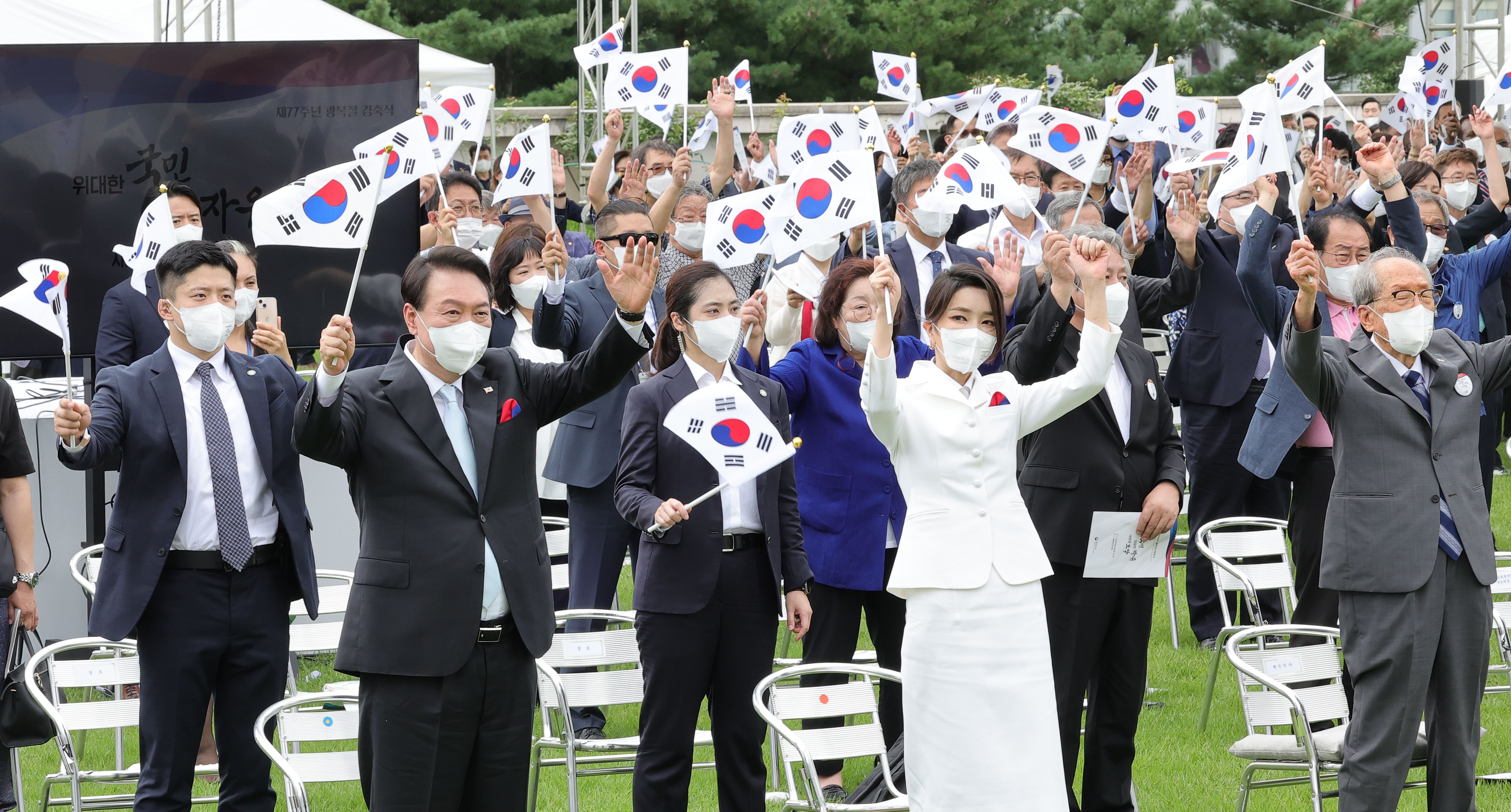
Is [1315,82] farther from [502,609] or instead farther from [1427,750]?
[502,609]

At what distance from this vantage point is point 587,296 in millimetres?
7309

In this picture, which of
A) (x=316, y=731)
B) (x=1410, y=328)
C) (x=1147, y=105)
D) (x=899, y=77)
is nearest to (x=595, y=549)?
(x=316, y=731)

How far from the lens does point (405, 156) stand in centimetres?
684

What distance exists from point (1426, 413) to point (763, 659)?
2373 mm

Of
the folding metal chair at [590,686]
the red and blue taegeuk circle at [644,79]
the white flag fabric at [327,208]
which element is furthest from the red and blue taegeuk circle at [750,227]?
the red and blue taegeuk circle at [644,79]

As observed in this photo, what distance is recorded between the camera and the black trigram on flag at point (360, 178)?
16.5 feet

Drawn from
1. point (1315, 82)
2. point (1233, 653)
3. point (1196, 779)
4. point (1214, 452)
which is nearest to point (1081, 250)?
point (1233, 653)

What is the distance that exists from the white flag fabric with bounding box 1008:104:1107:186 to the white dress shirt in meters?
3.14

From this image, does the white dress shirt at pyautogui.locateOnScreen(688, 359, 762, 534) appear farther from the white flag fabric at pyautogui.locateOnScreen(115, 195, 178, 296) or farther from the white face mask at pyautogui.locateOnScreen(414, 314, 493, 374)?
the white flag fabric at pyautogui.locateOnScreen(115, 195, 178, 296)

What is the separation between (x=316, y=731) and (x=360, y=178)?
1.76 meters

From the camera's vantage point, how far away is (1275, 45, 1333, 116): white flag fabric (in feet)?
28.8

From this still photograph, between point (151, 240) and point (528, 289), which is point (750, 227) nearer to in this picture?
point (528, 289)

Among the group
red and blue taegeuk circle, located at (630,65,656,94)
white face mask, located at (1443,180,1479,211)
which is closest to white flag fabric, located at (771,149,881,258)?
red and blue taegeuk circle, located at (630,65,656,94)

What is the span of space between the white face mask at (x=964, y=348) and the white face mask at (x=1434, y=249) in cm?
486
